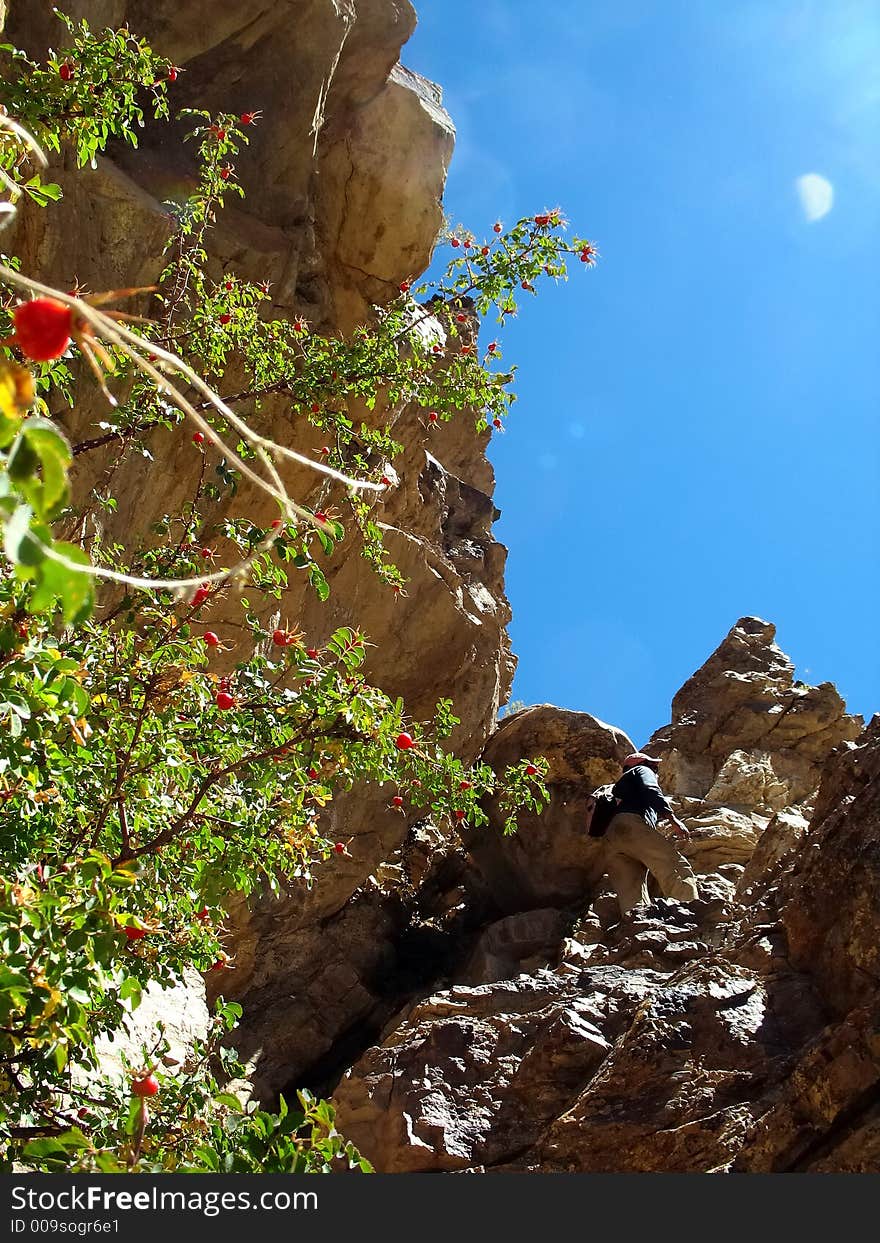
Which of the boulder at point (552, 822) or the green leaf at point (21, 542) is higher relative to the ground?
the boulder at point (552, 822)

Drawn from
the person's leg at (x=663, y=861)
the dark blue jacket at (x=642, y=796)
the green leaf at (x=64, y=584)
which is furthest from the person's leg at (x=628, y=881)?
the green leaf at (x=64, y=584)

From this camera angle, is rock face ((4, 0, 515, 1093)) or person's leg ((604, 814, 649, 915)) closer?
rock face ((4, 0, 515, 1093))

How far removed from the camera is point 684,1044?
5.73 metres

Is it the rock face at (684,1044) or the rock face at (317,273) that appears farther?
the rock face at (317,273)

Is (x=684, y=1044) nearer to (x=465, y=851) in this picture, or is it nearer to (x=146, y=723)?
(x=146, y=723)

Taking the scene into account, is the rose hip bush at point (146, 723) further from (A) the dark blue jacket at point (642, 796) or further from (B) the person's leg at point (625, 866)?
(A) the dark blue jacket at point (642, 796)

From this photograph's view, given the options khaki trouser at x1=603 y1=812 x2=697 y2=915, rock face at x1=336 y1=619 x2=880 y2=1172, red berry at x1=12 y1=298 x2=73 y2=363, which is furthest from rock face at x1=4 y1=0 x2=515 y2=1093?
red berry at x1=12 y1=298 x2=73 y2=363

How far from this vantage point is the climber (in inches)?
364

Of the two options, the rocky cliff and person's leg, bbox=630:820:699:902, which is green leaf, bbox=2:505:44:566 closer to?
the rocky cliff

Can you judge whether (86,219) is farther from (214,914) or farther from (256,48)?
(214,914)

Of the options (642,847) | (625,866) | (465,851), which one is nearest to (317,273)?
(642,847)

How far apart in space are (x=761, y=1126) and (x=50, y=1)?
985 centimetres

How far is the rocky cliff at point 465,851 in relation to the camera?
5.49 metres

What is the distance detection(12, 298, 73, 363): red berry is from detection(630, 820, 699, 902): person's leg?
355 inches
